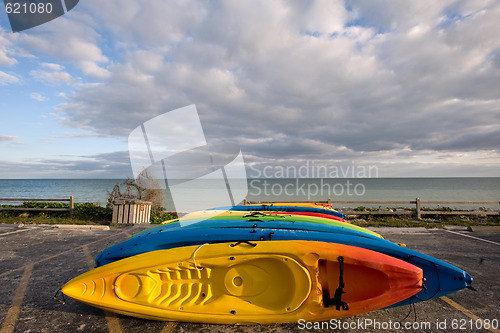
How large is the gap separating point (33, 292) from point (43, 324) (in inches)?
48.6

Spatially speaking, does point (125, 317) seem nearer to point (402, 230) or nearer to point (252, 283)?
point (252, 283)

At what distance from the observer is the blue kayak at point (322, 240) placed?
3.46 meters

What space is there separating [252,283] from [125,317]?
5.87 feet

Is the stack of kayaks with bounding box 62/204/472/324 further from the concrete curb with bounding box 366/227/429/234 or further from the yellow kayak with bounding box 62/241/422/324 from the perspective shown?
the concrete curb with bounding box 366/227/429/234

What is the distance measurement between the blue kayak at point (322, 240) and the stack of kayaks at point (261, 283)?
1 centimetres

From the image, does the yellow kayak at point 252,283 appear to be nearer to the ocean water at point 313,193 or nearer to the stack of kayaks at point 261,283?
the stack of kayaks at point 261,283

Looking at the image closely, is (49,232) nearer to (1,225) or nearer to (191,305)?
(1,225)

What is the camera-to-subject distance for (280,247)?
331 centimetres

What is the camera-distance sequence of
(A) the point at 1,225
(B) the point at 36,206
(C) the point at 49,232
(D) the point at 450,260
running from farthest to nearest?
1. (B) the point at 36,206
2. (A) the point at 1,225
3. (C) the point at 49,232
4. (D) the point at 450,260

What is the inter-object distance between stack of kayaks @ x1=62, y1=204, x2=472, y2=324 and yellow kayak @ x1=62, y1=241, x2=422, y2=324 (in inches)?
0.4

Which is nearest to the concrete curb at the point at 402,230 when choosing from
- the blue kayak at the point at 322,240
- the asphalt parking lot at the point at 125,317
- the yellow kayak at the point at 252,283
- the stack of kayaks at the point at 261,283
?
the asphalt parking lot at the point at 125,317

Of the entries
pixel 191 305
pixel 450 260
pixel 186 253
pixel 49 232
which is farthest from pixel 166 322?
pixel 49 232

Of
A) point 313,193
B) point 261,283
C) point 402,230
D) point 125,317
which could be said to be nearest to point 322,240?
point 261,283

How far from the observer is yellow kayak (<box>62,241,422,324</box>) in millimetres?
3182
